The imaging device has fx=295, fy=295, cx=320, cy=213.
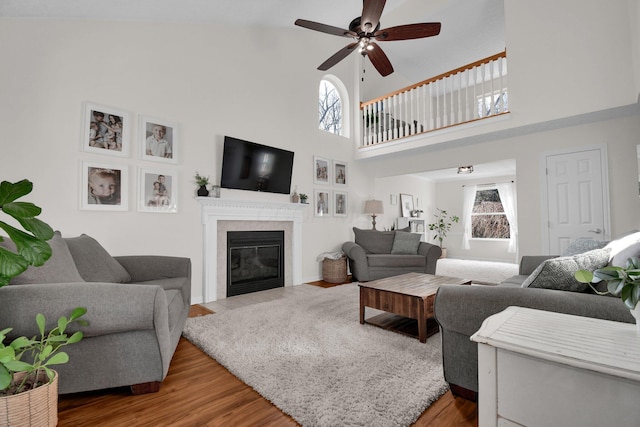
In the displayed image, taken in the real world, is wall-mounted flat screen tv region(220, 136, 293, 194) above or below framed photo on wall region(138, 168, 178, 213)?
above

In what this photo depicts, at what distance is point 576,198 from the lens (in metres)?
3.92

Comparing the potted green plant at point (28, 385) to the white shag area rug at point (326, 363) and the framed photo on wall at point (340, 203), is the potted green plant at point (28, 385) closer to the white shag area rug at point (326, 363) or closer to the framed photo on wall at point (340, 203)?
the white shag area rug at point (326, 363)

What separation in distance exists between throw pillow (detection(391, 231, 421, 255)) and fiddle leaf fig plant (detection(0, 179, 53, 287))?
4.66 m

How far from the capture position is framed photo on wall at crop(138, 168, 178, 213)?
3.24 meters

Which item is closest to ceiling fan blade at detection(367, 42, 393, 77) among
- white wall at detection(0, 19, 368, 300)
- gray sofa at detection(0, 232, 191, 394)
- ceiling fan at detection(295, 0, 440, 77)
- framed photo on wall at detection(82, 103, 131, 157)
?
ceiling fan at detection(295, 0, 440, 77)

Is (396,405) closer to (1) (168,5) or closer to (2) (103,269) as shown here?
(2) (103,269)

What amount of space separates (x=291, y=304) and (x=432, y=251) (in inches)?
102

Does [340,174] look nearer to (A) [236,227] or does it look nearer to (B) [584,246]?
(A) [236,227]

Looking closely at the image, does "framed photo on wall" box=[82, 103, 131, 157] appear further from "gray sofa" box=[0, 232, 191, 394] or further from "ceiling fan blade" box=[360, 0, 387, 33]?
"ceiling fan blade" box=[360, 0, 387, 33]

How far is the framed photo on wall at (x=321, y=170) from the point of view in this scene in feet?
16.8

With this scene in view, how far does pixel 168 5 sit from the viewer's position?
311cm

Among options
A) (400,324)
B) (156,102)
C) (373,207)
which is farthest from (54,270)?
(373,207)

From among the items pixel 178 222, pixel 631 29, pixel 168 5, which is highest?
pixel 168 5

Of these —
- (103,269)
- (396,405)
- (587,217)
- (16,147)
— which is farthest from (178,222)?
(587,217)
